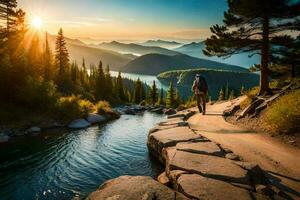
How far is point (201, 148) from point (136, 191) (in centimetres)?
494

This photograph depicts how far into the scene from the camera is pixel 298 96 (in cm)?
1594

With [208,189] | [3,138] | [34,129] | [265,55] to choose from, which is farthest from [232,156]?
[34,129]

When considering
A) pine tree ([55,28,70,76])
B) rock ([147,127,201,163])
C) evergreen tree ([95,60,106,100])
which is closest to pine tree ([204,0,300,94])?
rock ([147,127,201,163])

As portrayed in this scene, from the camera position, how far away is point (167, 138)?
15.2m

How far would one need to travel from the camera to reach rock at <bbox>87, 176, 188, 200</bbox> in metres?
8.23

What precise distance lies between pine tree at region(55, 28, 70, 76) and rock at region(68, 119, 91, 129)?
163 ft

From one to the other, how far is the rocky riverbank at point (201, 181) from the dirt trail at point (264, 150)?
623mm

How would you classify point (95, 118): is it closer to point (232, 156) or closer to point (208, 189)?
point (232, 156)

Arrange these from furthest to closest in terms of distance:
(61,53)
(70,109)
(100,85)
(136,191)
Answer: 1. (100,85)
2. (61,53)
3. (70,109)
4. (136,191)

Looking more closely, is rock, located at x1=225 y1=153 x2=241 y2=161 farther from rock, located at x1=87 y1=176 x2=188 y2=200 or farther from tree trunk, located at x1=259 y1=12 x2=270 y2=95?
tree trunk, located at x1=259 y1=12 x2=270 y2=95

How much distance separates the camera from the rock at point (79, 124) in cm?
3244

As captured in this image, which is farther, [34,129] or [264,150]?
[34,129]

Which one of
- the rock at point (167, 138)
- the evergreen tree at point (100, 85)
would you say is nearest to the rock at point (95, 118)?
the rock at point (167, 138)

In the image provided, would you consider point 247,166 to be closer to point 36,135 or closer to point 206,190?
point 206,190
